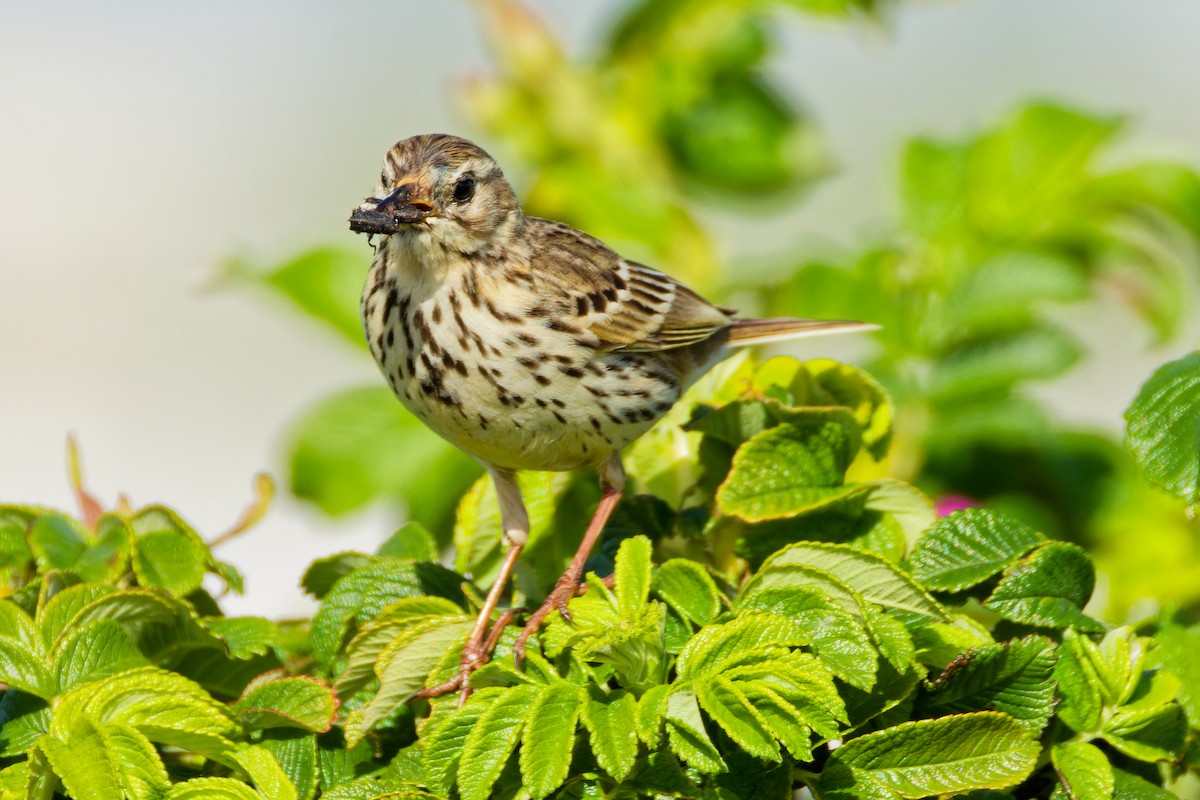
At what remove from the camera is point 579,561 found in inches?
115

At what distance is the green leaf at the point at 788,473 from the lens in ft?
8.82

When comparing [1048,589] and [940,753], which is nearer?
[940,753]

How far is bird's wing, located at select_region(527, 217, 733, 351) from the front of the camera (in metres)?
3.66

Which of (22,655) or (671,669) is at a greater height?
(671,669)

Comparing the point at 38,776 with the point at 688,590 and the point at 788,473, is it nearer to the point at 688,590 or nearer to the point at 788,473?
the point at 688,590

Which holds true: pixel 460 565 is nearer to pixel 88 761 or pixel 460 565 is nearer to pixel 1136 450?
pixel 88 761

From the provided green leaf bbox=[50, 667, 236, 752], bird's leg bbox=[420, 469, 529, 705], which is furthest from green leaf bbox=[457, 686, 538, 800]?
green leaf bbox=[50, 667, 236, 752]

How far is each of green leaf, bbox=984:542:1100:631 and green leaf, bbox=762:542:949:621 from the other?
123mm

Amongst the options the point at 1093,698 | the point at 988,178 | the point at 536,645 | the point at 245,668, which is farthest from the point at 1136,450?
the point at 988,178

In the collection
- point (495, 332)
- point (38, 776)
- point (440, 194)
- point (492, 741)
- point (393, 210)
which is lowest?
point (38, 776)

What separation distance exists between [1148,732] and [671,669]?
84cm

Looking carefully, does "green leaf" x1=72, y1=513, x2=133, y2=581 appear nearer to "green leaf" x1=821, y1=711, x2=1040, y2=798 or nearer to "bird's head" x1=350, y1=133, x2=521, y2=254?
"bird's head" x1=350, y1=133, x2=521, y2=254

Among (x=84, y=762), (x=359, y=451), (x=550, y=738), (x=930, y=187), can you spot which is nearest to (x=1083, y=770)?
(x=550, y=738)

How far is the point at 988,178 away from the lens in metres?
4.60
